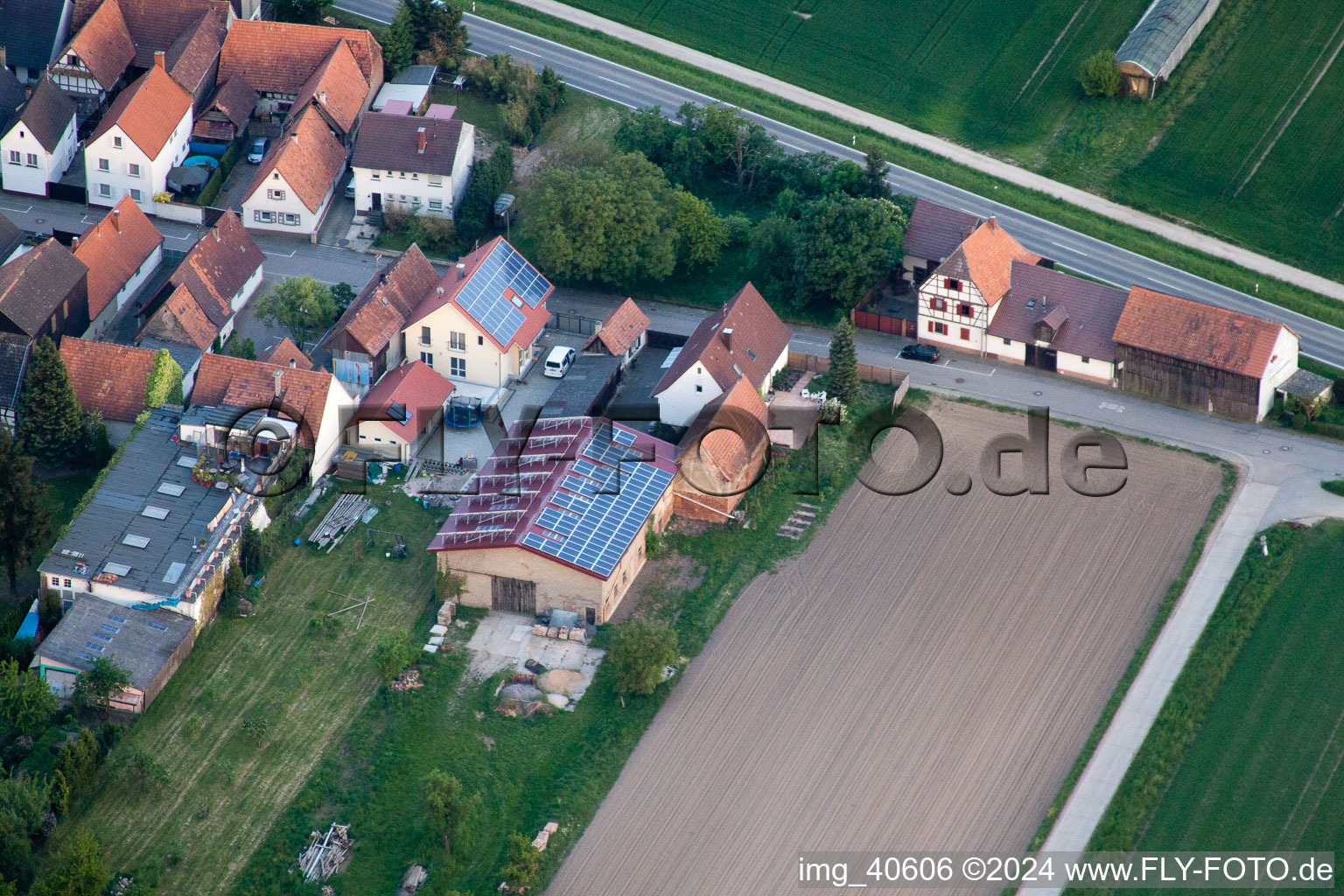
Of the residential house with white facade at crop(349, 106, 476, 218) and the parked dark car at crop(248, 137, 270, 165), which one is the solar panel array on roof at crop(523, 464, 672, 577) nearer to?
the residential house with white facade at crop(349, 106, 476, 218)

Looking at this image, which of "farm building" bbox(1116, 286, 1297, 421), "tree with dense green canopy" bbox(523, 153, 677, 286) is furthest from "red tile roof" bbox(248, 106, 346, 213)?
"farm building" bbox(1116, 286, 1297, 421)

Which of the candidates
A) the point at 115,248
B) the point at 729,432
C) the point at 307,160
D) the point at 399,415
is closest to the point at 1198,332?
the point at 729,432

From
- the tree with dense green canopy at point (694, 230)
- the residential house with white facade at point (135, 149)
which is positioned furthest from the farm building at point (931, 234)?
the residential house with white facade at point (135, 149)

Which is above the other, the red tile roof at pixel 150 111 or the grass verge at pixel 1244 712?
the grass verge at pixel 1244 712

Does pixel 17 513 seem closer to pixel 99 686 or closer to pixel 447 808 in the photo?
pixel 99 686

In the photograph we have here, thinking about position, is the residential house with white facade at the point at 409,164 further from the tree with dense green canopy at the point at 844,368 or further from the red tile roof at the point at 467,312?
the tree with dense green canopy at the point at 844,368
